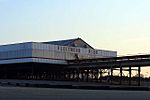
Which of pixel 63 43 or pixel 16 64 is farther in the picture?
pixel 63 43

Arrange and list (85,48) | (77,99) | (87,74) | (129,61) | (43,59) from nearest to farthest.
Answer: (77,99)
(129,61)
(43,59)
(87,74)
(85,48)

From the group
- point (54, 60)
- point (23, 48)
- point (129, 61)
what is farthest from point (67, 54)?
point (129, 61)

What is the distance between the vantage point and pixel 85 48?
442 ft

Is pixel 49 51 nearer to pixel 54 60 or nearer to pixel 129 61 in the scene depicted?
pixel 54 60

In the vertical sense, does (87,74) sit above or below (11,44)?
below

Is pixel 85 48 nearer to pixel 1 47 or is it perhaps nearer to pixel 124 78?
pixel 124 78

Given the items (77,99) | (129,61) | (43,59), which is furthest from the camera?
(43,59)

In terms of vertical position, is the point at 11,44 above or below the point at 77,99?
above

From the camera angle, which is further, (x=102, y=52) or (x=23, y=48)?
(x=102, y=52)

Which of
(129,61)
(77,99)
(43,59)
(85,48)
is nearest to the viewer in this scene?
(77,99)

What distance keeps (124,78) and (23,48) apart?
31743 mm

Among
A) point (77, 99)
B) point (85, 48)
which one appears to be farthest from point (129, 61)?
point (77, 99)

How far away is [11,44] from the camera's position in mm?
122250

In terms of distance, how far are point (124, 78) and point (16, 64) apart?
32.5 m
